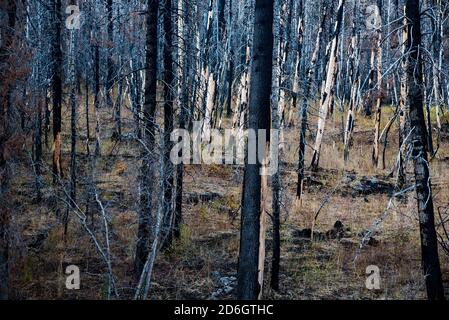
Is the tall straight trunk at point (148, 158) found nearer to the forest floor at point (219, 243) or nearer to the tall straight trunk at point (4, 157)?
the forest floor at point (219, 243)

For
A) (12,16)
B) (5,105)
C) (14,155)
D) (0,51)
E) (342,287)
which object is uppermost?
(12,16)

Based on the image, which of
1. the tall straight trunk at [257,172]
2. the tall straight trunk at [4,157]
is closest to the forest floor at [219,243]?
the tall straight trunk at [4,157]

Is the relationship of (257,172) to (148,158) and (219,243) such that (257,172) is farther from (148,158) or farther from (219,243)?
(219,243)

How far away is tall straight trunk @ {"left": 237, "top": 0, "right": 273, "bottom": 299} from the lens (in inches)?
314

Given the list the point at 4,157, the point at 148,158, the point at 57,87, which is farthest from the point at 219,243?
the point at 57,87

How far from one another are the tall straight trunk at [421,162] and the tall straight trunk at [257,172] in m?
2.74

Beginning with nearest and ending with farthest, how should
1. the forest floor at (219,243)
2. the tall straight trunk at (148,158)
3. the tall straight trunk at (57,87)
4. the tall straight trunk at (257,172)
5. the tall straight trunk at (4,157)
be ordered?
1. the tall straight trunk at (4,157)
2. the tall straight trunk at (257,172)
3. the tall straight trunk at (148,158)
4. the forest floor at (219,243)
5. the tall straight trunk at (57,87)

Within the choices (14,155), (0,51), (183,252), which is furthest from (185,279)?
(0,51)

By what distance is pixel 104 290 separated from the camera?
9.04 meters

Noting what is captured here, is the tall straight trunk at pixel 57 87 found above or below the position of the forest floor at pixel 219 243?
above

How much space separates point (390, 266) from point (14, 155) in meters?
8.29

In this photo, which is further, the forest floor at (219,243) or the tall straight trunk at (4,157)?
the forest floor at (219,243)

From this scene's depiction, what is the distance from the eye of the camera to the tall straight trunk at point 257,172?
796 cm
